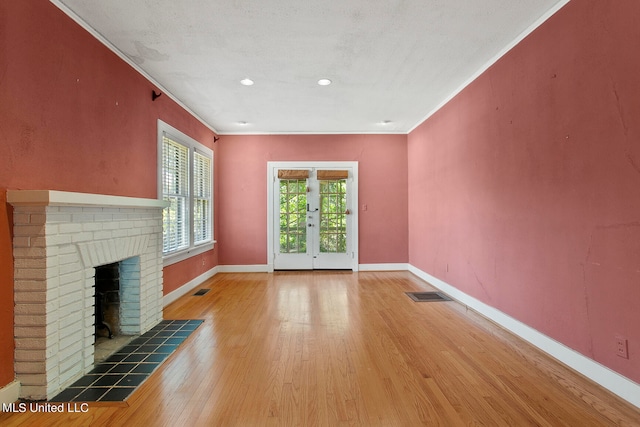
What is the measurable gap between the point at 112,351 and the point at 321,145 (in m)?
4.50

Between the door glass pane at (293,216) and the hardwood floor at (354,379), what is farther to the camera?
the door glass pane at (293,216)

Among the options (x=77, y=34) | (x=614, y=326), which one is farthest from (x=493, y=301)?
(x=77, y=34)

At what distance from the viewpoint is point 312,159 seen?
586 cm

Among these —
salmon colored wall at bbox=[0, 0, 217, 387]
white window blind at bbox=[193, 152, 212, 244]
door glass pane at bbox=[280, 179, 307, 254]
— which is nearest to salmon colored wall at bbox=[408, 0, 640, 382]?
door glass pane at bbox=[280, 179, 307, 254]

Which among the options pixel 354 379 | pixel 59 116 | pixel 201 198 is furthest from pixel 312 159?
pixel 354 379

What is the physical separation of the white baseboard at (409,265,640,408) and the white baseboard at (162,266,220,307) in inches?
147

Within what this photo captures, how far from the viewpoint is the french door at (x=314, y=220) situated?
5852 mm

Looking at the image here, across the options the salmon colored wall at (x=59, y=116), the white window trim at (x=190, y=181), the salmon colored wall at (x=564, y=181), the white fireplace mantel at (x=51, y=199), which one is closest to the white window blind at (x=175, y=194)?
the white window trim at (x=190, y=181)

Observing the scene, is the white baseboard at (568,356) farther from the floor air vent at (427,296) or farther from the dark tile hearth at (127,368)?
the dark tile hearth at (127,368)

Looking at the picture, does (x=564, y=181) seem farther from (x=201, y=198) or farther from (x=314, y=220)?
(x=201, y=198)

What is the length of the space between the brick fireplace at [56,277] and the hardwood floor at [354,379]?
29 centimetres

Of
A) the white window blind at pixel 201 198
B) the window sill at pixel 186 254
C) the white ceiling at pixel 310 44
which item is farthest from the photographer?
the white window blind at pixel 201 198

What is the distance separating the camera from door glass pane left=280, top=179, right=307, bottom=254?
Answer: 19.2ft

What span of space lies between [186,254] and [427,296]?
3439 millimetres
